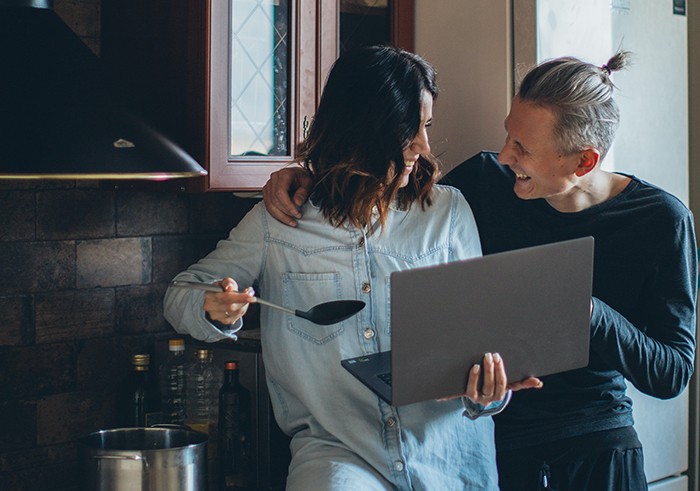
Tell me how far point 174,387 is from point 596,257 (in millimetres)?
956

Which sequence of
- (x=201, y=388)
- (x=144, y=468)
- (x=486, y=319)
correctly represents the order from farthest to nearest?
(x=201, y=388), (x=144, y=468), (x=486, y=319)

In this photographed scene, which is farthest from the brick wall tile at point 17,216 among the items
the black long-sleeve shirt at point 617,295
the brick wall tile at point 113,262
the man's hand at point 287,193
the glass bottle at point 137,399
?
the black long-sleeve shirt at point 617,295

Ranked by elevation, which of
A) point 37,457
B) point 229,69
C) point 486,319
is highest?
point 229,69

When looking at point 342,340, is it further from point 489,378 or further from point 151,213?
point 151,213

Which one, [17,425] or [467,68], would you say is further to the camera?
[467,68]

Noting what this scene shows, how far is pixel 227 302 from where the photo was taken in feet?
4.95

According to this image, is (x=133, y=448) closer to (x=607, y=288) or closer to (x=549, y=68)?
(x=607, y=288)

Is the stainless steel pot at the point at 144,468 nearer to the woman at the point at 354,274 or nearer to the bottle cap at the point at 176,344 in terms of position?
the woman at the point at 354,274

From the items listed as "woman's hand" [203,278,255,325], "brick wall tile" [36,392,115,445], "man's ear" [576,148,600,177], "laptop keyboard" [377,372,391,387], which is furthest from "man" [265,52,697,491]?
"brick wall tile" [36,392,115,445]

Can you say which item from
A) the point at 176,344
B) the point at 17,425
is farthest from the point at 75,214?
the point at 17,425

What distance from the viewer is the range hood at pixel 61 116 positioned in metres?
1.42

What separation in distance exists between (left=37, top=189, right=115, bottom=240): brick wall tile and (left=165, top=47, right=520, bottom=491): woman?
18.5 inches

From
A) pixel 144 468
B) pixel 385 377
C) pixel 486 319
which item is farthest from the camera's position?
pixel 144 468

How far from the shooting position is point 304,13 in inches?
76.4
